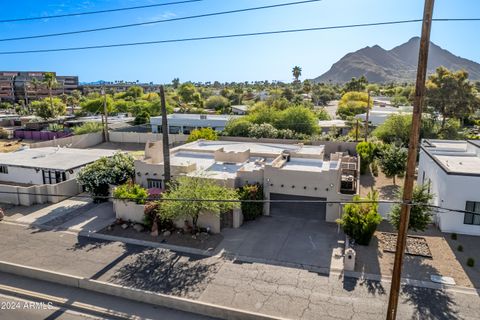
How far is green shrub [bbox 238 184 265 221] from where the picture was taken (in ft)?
74.0

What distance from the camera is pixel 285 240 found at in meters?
20.6

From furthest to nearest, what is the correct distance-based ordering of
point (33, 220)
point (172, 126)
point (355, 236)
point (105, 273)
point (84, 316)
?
point (172, 126) → point (33, 220) → point (355, 236) → point (105, 273) → point (84, 316)

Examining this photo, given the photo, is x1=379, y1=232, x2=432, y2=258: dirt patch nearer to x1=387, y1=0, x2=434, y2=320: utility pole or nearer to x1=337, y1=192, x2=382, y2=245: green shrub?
x1=337, y1=192, x2=382, y2=245: green shrub

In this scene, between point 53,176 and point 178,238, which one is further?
point 53,176

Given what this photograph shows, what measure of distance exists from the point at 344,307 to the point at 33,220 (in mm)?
20459

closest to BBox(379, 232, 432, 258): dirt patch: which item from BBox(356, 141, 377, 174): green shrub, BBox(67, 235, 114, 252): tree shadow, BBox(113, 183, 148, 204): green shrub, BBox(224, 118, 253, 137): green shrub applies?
BBox(356, 141, 377, 174): green shrub

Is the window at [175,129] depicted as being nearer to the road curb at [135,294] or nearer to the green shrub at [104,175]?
the green shrub at [104,175]

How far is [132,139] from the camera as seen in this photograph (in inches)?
2094

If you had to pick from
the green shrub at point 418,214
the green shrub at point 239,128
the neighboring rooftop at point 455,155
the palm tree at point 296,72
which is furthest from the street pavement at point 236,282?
the palm tree at point 296,72

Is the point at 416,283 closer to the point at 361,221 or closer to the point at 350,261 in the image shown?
the point at 350,261

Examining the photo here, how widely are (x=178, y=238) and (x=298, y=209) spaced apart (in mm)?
8549

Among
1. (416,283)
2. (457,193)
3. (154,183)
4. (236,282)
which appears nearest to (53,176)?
(154,183)

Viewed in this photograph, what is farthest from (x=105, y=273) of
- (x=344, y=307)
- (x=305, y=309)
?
(x=344, y=307)

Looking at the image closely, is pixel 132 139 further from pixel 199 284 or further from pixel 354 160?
pixel 199 284
